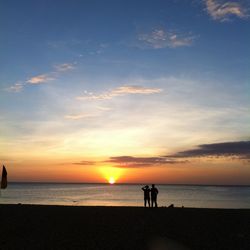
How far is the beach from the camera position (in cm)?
1670

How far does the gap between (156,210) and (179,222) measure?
19.1ft

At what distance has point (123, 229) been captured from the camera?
65.9 feet

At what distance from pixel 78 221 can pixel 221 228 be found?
8446mm

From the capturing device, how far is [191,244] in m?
16.8

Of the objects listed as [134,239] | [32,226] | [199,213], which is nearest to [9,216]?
[32,226]

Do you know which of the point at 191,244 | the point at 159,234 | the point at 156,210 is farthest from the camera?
the point at 156,210

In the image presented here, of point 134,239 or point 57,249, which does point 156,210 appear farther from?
point 57,249

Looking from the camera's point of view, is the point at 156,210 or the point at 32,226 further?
the point at 156,210

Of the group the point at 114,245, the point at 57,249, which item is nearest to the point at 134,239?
the point at 114,245

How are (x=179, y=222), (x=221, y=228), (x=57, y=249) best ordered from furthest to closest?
(x=179, y=222) → (x=221, y=228) → (x=57, y=249)

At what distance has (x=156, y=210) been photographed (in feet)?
93.4

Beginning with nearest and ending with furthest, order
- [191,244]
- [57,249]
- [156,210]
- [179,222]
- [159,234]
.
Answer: [57,249], [191,244], [159,234], [179,222], [156,210]

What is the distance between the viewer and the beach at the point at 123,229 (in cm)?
1670

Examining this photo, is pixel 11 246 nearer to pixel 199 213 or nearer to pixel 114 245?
pixel 114 245
